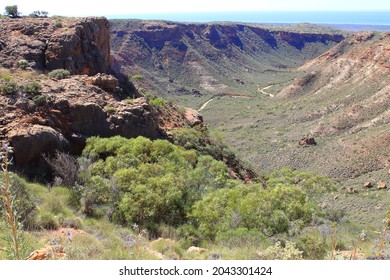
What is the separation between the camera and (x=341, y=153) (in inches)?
1687

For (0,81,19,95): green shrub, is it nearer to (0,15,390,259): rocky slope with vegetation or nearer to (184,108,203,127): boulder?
(0,15,390,259): rocky slope with vegetation

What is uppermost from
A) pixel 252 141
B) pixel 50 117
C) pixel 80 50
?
pixel 80 50

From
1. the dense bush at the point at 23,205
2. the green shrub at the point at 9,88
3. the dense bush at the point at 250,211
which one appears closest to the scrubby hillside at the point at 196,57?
the green shrub at the point at 9,88

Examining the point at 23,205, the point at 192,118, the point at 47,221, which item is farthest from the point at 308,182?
the point at 23,205

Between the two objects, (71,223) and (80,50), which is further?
(80,50)

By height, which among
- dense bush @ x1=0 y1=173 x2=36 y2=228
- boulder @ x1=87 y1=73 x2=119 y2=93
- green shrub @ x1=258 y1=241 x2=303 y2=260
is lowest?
dense bush @ x1=0 y1=173 x2=36 y2=228

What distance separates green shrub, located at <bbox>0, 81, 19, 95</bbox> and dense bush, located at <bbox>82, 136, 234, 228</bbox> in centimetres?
405

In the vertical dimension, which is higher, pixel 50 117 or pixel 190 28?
pixel 190 28

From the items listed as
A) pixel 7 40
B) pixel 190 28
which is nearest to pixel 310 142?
pixel 7 40

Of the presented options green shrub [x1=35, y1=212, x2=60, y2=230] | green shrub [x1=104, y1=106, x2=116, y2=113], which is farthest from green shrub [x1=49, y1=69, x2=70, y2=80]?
green shrub [x1=35, y1=212, x2=60, y2=230]

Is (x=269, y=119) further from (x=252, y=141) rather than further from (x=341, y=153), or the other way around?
(x=341, y=153)

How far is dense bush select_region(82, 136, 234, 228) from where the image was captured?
12.6 m

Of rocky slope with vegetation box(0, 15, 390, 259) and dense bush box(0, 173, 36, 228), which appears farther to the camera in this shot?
dense bush box(0, 173, 36, 228)

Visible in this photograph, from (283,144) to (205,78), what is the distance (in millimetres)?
59346
